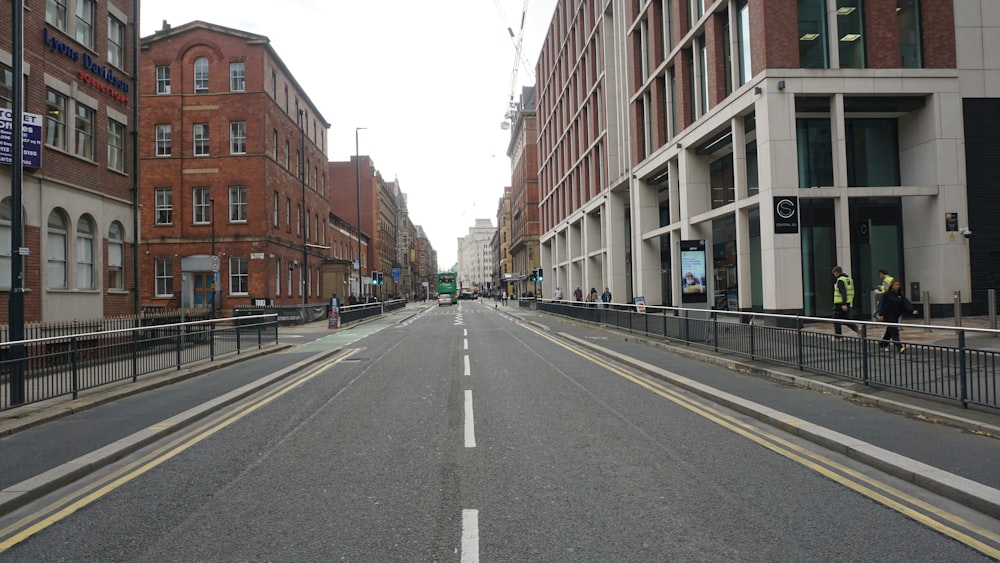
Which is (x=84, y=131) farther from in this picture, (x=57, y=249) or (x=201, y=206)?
(x=201, y=206)

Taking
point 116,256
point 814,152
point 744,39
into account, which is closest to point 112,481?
point 116,256

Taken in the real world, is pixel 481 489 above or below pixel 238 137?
below

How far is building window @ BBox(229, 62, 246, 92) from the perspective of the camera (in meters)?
35.6

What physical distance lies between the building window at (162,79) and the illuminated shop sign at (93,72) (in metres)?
17.9

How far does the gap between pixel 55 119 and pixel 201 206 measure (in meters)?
19.4

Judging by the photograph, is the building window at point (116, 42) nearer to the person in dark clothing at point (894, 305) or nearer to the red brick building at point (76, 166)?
the red brick building at point (76, 166)

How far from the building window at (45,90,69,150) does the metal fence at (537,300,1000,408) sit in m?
18.7

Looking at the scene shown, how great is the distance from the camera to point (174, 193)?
35.1 meters

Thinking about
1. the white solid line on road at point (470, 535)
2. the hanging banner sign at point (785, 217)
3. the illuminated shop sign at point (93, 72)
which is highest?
the illuminated shop sign at point (93, 72)

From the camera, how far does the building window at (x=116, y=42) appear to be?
1981 cm

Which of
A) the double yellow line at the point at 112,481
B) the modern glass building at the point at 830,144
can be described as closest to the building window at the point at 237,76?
the modern glass building at the point at 830,144

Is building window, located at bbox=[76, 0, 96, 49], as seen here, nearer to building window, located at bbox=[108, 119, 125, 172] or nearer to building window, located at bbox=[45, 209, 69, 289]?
building window, located at bbox=[108, 119, 125, 172]

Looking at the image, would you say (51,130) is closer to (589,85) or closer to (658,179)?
(658,179)

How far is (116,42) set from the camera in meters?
20.2
